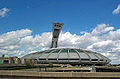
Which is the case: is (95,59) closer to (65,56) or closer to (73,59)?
(73,59)

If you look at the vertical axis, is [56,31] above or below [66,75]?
above

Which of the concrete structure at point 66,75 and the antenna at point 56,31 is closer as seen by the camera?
the concrete structure at point 66,75

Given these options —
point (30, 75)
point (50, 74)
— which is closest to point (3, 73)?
point (30, 75)

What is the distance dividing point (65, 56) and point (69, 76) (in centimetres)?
6319

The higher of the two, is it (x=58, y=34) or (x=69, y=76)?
(x=58, y=34)

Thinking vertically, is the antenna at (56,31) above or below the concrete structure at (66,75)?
above

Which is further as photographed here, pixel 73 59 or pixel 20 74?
pixel 73 59

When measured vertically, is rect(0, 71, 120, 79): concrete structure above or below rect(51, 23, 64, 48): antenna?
below

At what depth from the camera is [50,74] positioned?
12.4m

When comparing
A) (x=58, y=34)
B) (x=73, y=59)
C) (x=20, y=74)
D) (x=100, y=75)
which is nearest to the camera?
(x=100, y=75)

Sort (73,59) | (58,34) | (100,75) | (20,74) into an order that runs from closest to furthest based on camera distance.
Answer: (100,75)
(20,74)
(73,59)
(58,34)

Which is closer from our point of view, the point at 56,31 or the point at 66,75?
the point at 66,75

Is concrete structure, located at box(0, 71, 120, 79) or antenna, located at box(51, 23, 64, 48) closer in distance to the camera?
concrete structure, located at box(0, 71, 120, 79)

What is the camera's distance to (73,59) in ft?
241
